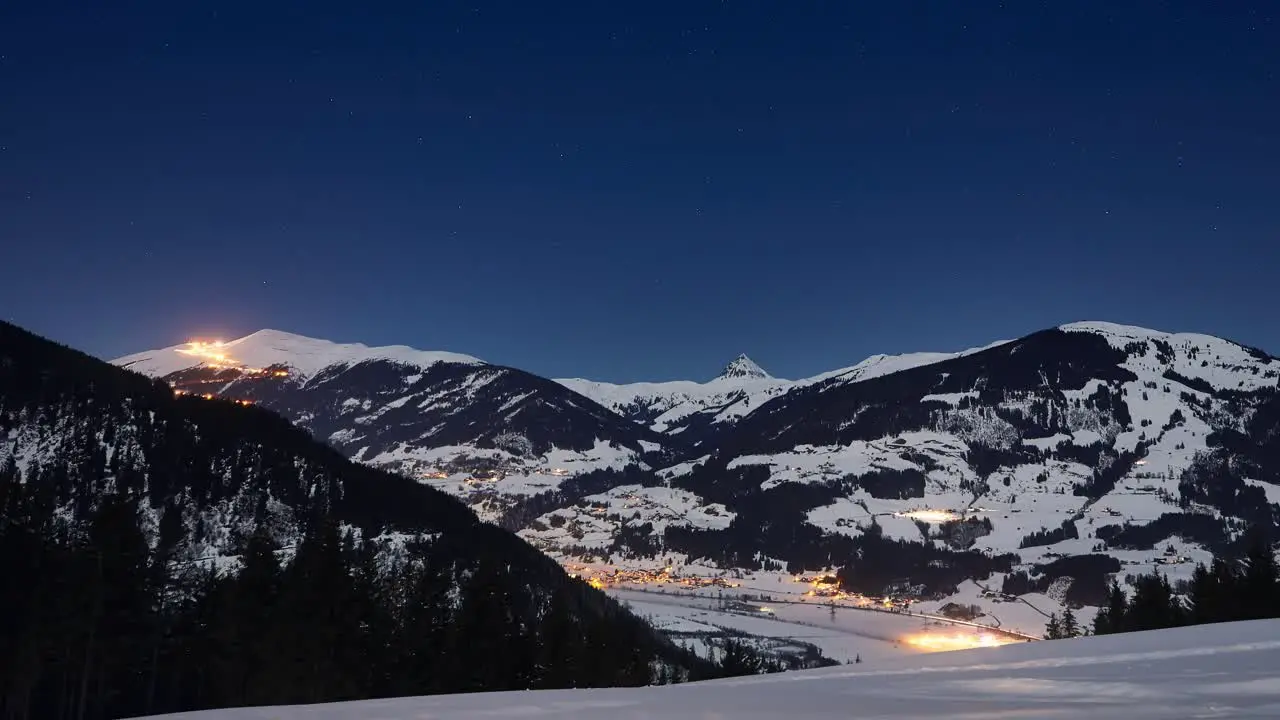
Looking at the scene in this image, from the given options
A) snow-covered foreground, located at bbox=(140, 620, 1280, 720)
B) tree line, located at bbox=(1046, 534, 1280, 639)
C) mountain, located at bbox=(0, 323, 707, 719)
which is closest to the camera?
snow-covered foreground, located at bbox=(140, 620, 1280, 720)

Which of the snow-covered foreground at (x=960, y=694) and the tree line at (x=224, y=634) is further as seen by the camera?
the tree line at (x=224, y=634)

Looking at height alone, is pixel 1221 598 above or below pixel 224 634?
above

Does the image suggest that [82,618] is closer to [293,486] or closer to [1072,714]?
[1072,714]

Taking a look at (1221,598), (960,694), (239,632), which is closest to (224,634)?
(239,632)

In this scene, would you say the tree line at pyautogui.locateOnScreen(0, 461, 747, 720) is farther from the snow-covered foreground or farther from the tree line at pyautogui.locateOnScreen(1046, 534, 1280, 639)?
the tree line at pyautogui.locateOnScreen(1046, 534, 1280, 639)

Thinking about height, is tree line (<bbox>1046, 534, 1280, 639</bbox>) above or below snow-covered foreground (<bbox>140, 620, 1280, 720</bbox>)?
below

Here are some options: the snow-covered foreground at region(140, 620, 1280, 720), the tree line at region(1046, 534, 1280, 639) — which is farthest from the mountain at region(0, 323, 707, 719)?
the tree line at region(1046, 534, 1280, 639)

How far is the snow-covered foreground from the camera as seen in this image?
38.9ft

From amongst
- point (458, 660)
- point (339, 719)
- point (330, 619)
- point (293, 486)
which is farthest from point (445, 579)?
point (293, 486)

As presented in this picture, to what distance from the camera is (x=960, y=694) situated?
44.1ft

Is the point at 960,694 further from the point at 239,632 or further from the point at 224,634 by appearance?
the point at 224,634

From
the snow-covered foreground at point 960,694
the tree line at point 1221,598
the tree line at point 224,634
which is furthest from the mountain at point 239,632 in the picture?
the tree line at point 1221,598

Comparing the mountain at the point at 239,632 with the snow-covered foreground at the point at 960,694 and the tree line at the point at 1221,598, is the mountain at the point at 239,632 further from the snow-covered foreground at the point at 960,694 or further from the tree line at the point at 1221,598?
the tree line at the point at 1221,598

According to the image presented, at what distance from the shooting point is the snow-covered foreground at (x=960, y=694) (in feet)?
38.9
